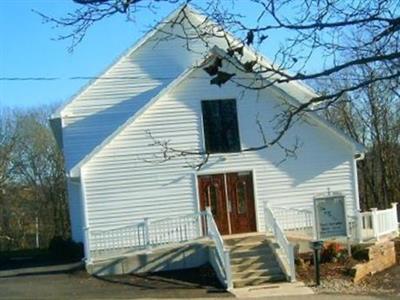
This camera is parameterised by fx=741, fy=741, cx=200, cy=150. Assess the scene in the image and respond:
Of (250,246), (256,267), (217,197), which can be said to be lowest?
(256,267)

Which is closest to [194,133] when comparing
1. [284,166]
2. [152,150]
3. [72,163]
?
[152,150]

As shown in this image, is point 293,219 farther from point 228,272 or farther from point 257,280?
point 228,272

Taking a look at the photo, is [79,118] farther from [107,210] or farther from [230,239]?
[230,239]

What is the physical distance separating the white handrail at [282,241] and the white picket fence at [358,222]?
1.11 m

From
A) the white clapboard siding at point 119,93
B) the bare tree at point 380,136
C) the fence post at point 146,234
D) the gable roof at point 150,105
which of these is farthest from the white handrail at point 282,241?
the bare tree at point 380,136

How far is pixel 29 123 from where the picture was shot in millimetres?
60469

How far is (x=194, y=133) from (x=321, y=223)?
21.1 ft

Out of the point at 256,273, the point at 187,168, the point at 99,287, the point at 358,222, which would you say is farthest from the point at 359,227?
the point at 99,287

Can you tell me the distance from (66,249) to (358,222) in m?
11.5

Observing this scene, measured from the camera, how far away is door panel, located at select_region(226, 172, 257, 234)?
26469 mm

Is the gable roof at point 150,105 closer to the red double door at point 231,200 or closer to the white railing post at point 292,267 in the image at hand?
the red double door at point 231,200

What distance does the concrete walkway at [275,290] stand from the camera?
18312 mm

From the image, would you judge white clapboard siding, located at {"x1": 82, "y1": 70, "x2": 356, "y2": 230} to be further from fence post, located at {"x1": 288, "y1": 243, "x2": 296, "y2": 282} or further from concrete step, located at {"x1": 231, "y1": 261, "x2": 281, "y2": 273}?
fence post, located at {"x1": 288, "y1": 243, "x2": 296, "y2": 282}

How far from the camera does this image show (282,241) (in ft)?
69.6
